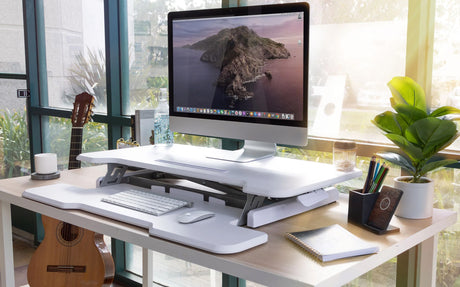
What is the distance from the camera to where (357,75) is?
2.08 m

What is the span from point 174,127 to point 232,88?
331 mm

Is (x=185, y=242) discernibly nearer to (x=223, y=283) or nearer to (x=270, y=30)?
(x=270, y=30)

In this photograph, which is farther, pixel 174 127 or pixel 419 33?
pixel 174 127

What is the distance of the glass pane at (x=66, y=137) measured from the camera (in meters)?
3.28

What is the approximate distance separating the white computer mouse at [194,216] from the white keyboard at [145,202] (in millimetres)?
92

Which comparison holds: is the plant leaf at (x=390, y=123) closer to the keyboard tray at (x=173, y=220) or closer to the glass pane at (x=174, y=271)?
the keyboard tray at (x=173, y=220)

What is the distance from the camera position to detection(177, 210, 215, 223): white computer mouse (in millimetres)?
1491

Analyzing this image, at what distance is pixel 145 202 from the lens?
1.68 m

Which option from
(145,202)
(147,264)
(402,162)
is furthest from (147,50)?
(402,162)

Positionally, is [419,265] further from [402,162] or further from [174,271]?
[174,271]

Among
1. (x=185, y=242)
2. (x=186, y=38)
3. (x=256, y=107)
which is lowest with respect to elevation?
(x=185, y=242)

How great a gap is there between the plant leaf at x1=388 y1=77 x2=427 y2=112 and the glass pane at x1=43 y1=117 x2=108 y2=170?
6.58 feet

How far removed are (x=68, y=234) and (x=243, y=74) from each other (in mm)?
1176

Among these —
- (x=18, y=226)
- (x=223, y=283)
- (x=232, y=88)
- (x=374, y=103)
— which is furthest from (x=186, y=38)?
(x=18, y=226)
